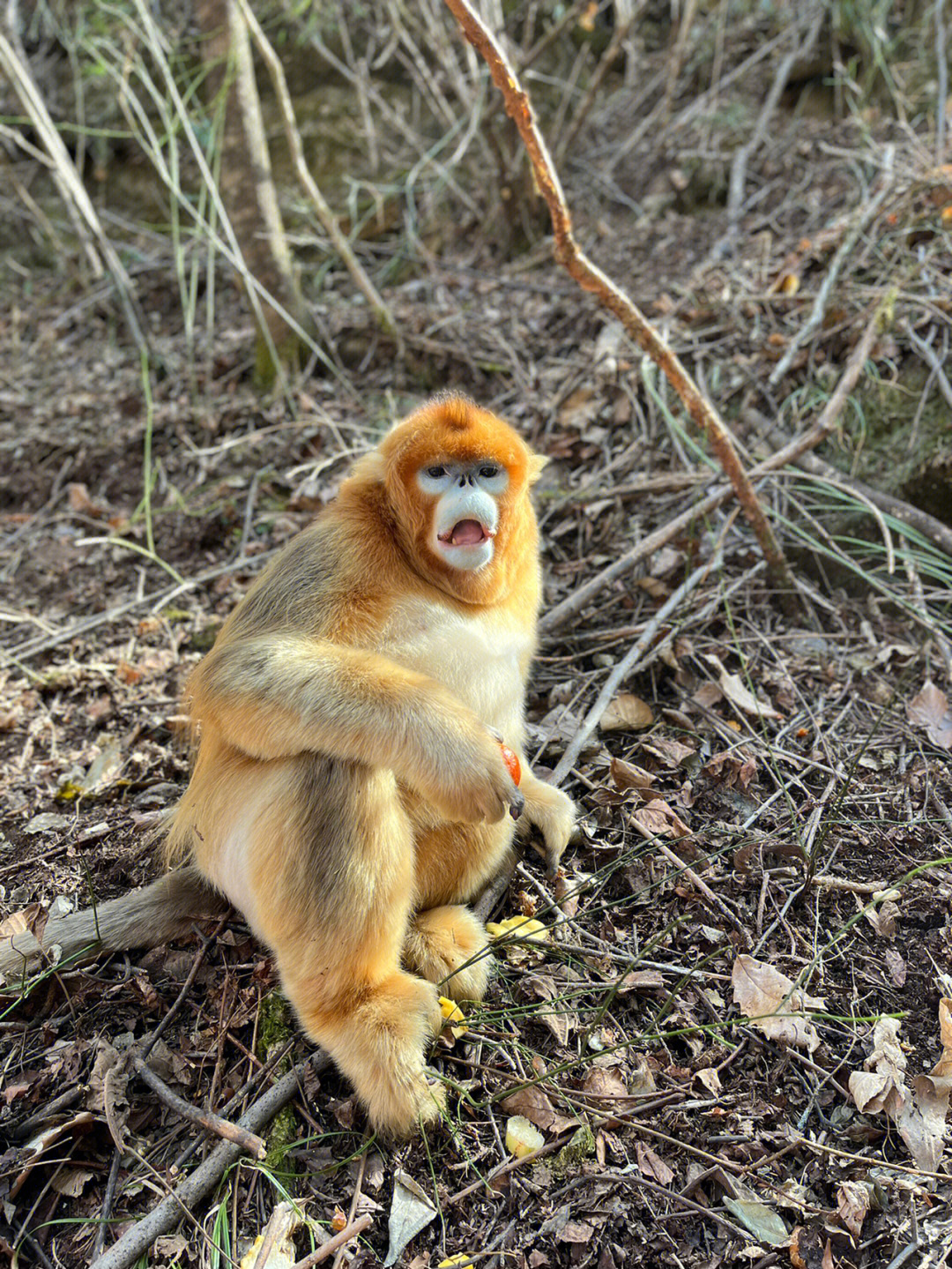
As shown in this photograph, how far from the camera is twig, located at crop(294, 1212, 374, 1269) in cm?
179

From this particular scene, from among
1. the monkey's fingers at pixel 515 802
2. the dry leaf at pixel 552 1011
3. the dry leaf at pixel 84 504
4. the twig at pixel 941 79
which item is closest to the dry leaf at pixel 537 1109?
the dry leaf at pixel 552 1011

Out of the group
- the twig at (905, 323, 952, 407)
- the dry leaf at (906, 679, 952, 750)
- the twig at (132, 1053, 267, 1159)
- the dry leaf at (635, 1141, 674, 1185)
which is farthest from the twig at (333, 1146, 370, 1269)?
the twig at (905, 323, 952, 407)

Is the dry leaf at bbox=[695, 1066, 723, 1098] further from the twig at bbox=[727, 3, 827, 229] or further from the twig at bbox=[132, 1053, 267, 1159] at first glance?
the twig at bbox=[727, 3, 827, 229]

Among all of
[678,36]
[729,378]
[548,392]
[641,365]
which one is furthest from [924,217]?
[678,36]

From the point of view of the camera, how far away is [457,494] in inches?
94.0

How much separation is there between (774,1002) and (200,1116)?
1.41 m

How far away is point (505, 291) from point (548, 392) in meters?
1.17

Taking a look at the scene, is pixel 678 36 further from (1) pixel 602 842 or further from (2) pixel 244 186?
(1) pixel 602 842

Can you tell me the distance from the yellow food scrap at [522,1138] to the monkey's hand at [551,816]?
0.76 metres

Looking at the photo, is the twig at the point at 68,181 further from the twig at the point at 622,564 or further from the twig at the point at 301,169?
the twig at the point at 622,564

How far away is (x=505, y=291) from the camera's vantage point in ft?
17.7

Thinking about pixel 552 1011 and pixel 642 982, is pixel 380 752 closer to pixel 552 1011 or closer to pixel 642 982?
pixel 552 1011

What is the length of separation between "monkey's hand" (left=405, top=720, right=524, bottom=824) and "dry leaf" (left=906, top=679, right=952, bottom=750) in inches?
63.4

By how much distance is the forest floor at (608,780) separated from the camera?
6.33 ft
